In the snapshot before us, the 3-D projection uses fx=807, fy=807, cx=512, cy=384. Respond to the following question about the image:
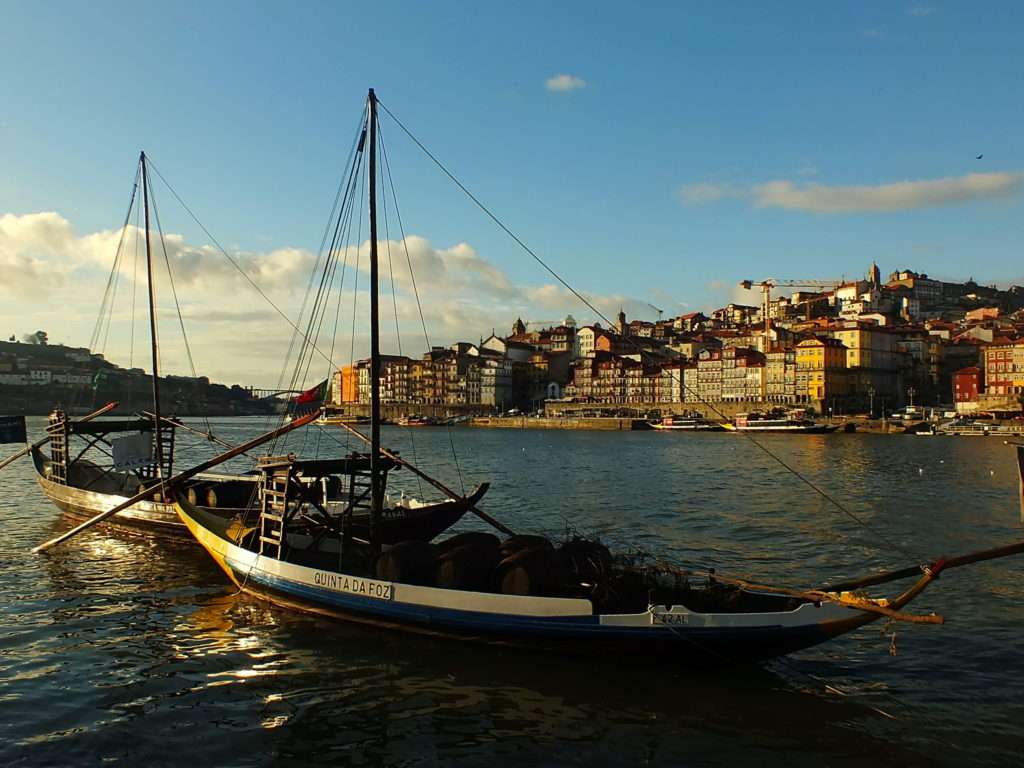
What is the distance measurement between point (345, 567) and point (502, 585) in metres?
4.77

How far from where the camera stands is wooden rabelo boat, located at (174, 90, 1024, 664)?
41.2 ft

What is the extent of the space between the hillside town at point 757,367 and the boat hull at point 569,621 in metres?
86.5

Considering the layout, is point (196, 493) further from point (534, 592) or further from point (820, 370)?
point (820, 370)

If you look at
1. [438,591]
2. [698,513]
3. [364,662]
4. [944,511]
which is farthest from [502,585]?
[944,511]

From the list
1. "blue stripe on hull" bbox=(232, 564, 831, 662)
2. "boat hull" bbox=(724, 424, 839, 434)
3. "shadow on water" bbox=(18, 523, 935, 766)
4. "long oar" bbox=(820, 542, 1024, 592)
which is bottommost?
"shadow on water" bbox=(18, 523, 935, 766)

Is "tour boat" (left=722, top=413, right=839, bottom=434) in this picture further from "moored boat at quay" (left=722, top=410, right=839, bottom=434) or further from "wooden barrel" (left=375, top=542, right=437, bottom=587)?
"wooden barrel" (left=375, top=542, right=437, bottom=587)

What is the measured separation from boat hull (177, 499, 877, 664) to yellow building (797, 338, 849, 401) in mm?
117962

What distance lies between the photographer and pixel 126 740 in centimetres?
1144

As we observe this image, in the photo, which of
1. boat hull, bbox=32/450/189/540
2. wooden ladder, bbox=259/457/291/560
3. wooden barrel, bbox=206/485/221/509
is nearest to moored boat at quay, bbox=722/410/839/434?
wooden barrel, bbox=206/485/221/509

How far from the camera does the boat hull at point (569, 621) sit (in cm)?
1250

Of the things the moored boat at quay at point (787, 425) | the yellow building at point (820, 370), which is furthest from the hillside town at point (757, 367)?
the moored boat at quay at point (787, 425)

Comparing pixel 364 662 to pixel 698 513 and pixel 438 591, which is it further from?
pixel 698 513

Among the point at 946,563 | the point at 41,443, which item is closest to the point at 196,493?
the point at 41,443

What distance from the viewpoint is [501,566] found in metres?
14.3
